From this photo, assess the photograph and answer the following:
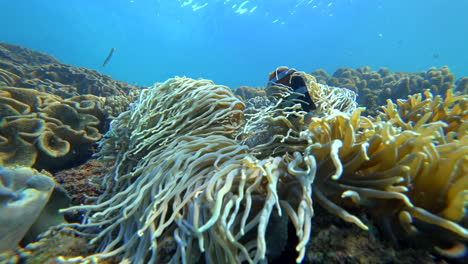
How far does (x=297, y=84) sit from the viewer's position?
202cm

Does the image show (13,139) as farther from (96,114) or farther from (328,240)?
(328,240)

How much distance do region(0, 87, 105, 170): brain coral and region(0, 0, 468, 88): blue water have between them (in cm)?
4178

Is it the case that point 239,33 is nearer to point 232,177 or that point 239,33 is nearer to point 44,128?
point 44,128

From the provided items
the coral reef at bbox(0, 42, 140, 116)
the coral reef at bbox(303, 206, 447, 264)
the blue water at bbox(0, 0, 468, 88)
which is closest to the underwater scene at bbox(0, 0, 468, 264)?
the coral reef at bbox(303, 206, 447, 264)

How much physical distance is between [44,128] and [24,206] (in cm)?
191

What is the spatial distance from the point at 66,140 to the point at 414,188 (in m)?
3.99

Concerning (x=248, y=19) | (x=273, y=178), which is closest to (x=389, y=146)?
(x=273, y=178)

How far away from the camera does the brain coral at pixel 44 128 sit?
2.77 m

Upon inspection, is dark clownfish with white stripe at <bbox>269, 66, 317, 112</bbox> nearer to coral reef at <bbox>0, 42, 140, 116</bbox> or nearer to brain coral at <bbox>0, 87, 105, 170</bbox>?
brain coral at <bbox>0, 87, 105, 170</bbox>

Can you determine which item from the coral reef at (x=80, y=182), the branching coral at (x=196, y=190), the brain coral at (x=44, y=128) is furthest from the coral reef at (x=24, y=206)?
the brain coral at (x=44, y=128)

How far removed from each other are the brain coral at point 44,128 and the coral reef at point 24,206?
1.25m

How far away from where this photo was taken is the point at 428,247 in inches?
39.0

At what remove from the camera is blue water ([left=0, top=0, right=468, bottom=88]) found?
51.1m

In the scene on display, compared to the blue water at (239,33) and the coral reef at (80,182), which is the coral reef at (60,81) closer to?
the coral reef at (80,182)
